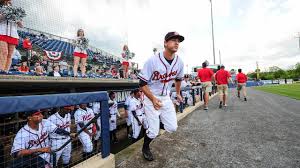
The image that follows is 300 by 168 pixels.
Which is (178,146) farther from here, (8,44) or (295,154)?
(8,44)

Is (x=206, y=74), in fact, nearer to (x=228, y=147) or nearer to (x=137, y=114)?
(x=137, y=114)

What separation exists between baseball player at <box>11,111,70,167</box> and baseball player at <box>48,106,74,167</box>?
20 cm

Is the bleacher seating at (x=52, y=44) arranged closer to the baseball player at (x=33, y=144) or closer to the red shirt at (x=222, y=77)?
the red shirt at (x=222, y=77)

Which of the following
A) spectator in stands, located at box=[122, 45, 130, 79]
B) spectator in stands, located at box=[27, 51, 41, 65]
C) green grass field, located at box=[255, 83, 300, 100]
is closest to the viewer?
spectator in stands, located at box=[27, 51, 41, 65]

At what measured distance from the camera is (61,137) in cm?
364

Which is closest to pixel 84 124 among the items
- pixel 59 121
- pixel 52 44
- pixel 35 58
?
pixel 59 121

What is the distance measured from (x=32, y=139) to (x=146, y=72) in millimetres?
1934

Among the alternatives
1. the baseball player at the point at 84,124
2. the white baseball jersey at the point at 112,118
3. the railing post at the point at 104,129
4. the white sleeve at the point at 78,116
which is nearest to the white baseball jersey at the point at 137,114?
the white baseball jersey at the point at 112,118

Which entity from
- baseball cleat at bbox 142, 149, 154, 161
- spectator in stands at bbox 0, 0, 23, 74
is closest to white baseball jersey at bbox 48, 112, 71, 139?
spectator in stands at bbox 0, 0, 23, 74

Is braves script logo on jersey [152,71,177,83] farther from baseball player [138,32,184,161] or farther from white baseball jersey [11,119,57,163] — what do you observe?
white baseball jersey [11,119,57,163]

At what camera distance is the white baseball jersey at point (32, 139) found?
2941mm

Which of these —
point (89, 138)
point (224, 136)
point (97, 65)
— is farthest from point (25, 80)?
point (97, 65)

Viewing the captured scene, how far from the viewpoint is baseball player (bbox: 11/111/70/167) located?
2852mm

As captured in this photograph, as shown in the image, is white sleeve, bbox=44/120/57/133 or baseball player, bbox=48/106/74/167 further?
baseball player, bbox=48/106/74/167
